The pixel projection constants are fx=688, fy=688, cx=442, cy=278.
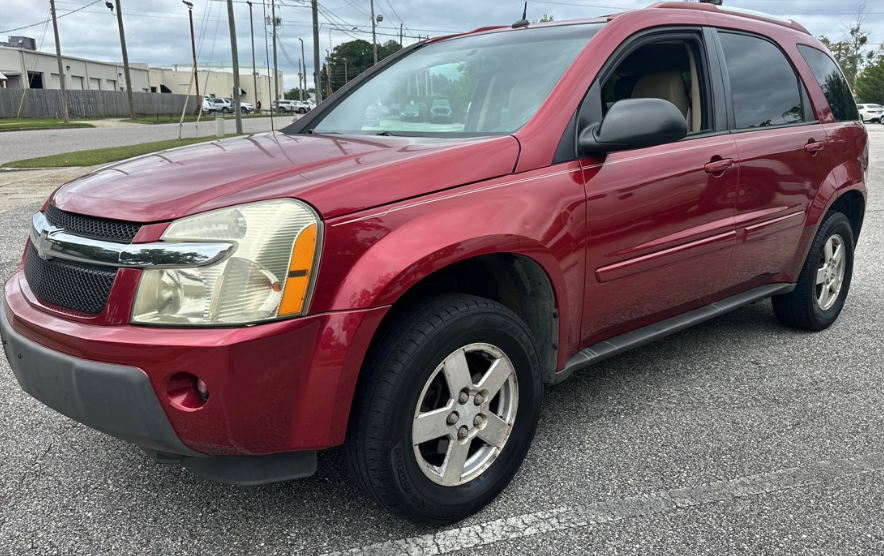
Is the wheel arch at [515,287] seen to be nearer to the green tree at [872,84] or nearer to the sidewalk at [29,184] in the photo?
the sidewalk at [29,184]

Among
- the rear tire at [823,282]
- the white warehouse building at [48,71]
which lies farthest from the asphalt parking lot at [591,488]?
the white warehouse building at [48,71]

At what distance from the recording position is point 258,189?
6.49 ft

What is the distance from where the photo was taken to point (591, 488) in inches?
98.6

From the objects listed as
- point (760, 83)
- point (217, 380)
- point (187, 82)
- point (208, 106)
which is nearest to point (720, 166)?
point (760, 83)

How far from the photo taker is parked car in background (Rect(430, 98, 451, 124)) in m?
2.90

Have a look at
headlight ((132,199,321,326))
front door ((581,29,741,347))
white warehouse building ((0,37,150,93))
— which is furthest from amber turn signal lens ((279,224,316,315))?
white warehouse building ((0,37,150,93))

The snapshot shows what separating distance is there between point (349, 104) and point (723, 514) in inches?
95.4

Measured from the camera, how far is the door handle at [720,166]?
304cm

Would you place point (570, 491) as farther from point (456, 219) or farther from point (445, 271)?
point (456, 219)

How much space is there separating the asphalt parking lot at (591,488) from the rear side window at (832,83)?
1612mm

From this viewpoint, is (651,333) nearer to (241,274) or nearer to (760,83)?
(760,83)

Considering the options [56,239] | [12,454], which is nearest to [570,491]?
[56,239]

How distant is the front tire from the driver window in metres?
1.45

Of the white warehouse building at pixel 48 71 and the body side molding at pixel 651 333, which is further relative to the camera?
the white warehouse building at pixel 48 71
